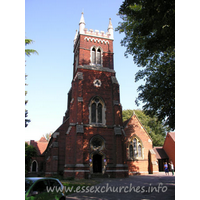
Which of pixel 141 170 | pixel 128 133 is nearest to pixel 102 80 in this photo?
pixel 128 133

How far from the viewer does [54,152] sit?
24.0 meters

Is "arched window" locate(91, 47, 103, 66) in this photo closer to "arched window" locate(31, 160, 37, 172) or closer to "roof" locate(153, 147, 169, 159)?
"roof" locate(153, 147, 169, 159)

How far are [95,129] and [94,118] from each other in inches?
61.2

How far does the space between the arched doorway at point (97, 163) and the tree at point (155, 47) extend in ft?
29.8

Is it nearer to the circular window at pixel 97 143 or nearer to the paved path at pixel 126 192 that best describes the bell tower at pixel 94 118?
the circular window at pixel 97 143

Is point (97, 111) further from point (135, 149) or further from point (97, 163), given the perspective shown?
point (135, 149)

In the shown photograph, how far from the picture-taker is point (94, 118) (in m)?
24.6

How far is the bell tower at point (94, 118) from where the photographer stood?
22156 millimetres

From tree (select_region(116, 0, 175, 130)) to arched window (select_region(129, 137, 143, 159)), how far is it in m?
13.1

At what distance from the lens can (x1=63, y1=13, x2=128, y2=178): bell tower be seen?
2216 cm

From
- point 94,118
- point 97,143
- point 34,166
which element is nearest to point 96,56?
point 94,118

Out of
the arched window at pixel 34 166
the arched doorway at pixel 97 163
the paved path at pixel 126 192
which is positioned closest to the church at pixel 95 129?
the arched doorway at pixel 97 163

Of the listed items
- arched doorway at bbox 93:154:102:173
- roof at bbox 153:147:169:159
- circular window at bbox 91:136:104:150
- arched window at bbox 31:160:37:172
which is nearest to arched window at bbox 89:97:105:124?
circular window at bbox 91:136:104:150

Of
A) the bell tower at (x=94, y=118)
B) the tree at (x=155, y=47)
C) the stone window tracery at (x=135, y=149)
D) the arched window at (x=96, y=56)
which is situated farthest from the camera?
the stone window tracery at (x=135, y=149)
